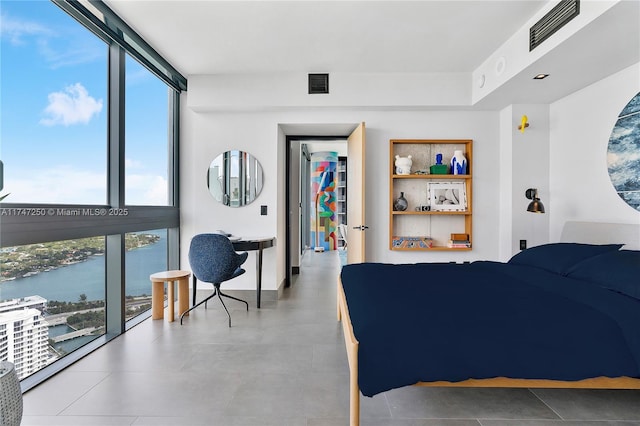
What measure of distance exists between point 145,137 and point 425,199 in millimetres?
3194

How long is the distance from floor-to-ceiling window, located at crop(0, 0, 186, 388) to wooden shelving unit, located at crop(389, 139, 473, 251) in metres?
2.74

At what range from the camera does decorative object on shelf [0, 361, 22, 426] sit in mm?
1350

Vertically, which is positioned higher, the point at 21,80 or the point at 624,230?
the point at 21,80

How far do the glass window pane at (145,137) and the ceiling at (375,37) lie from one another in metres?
0.37

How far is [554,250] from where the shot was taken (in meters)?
2.75

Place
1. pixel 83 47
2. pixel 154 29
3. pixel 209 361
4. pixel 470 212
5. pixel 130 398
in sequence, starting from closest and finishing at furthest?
pixel 130 398, pixel 209 361, pixel 83 47, pixel 154 29, pixel 470 212

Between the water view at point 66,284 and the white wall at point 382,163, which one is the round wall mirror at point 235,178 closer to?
the white wall at point 382,163

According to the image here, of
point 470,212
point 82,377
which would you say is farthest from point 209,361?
point 470,212

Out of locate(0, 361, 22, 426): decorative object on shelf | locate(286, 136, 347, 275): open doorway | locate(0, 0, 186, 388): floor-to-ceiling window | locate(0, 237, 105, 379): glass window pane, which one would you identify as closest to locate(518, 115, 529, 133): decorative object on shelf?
locate(0, 0, 186, 388): floor-to-ceiling window

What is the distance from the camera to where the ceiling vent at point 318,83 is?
382 centimetres

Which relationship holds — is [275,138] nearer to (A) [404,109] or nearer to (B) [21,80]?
(A) [404,109]

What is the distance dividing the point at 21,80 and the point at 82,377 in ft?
6.20

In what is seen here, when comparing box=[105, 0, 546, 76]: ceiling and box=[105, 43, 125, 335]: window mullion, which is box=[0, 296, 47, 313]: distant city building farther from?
box=[105, 0, 546, 76]: ceiling

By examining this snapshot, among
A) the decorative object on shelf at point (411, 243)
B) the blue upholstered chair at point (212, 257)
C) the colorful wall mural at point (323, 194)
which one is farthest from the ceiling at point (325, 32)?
the colorful wall mural at point (323, 194)
